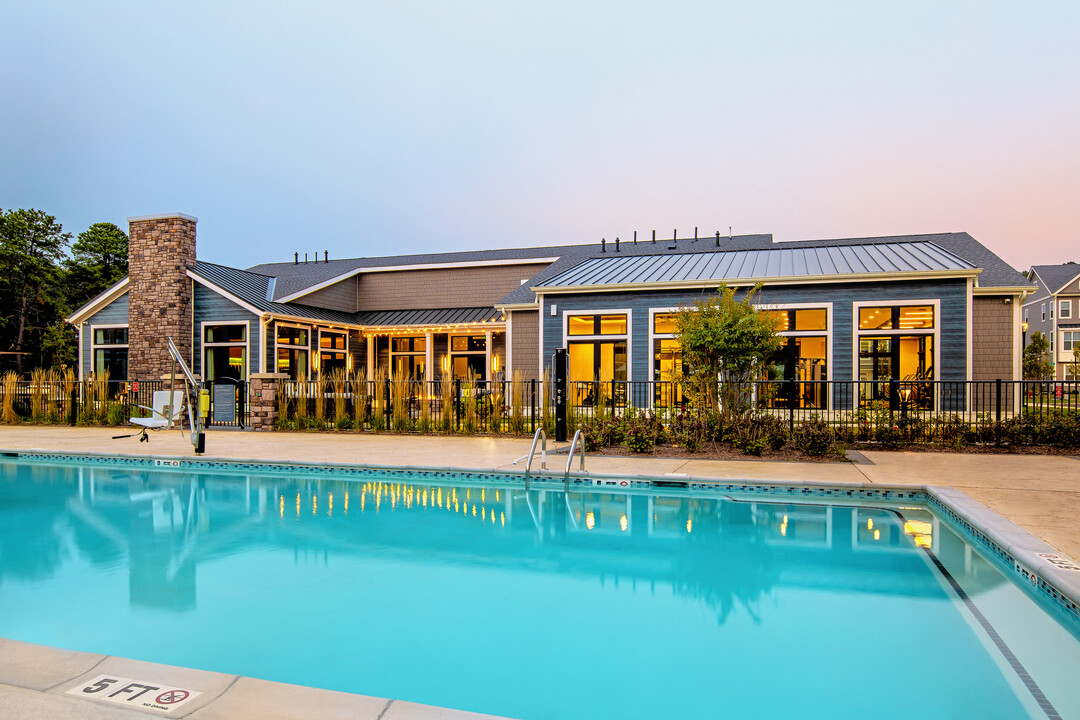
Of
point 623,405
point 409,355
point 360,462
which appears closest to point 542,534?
point 360,462

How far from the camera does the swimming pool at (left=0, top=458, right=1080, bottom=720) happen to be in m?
3.04

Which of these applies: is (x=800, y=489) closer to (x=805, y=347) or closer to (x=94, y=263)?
(x=805, y=347)

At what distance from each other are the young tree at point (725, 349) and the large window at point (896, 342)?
19.4 ft

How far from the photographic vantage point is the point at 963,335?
46.8 feet

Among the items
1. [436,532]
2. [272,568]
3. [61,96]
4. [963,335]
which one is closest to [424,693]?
[272,568]

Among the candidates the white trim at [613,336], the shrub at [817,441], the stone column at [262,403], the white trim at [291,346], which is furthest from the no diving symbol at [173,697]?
the white trim at [291,346]

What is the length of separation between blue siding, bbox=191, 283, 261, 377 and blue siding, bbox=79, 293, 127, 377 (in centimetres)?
304

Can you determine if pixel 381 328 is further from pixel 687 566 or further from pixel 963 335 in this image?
pixel 687 566

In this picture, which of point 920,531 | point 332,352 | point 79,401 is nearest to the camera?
point 920,531

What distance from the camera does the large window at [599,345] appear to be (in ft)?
54.5

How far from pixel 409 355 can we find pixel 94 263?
69.4 ft

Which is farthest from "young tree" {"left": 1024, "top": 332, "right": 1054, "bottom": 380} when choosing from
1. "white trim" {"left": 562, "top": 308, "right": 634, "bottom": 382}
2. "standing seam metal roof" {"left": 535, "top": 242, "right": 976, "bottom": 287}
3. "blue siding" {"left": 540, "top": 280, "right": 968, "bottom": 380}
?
"white trim" {"left": 562, "top": 308, "right": 634, "bottom": 382}

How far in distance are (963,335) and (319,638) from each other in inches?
594

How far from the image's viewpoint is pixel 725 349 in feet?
31.8
